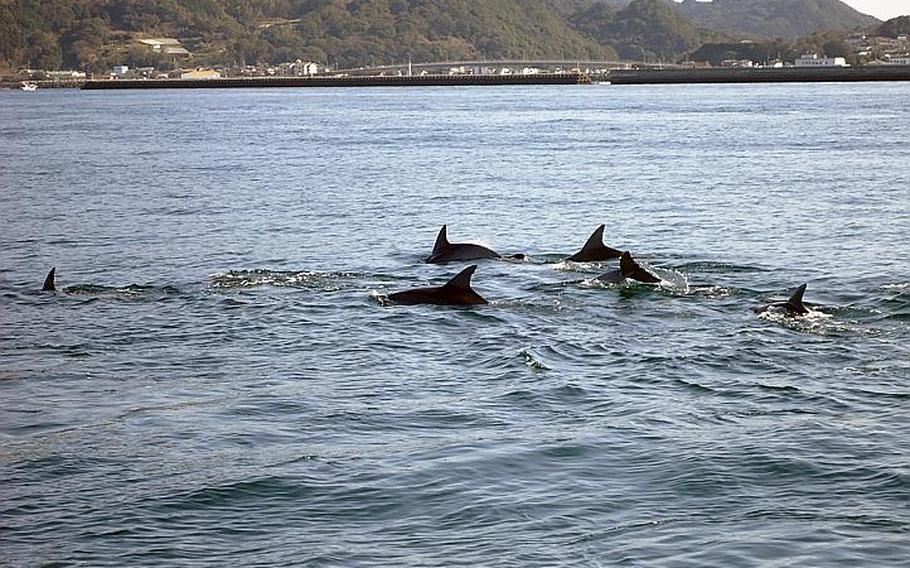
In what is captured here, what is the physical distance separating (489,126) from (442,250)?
71607 millimetres

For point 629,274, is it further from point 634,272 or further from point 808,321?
point 808,321

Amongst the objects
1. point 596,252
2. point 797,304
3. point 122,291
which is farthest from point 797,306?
point 122,291

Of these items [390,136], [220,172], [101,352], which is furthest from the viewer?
[390,136]

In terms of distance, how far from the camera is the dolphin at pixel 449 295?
73.2 feet

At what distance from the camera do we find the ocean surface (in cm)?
1177

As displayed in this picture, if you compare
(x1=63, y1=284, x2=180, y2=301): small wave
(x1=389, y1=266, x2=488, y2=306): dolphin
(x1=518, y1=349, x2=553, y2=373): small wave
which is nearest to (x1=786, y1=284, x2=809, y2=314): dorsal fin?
(x1=518, y1=349, x2=553, y2=373): small wave

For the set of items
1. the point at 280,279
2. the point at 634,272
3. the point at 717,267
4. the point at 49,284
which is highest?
the point at 634,272

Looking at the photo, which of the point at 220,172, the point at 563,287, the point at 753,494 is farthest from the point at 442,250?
the point at 220,172

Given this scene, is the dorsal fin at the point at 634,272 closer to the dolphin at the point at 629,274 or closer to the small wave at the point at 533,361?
the dolphin at the point at 629,274

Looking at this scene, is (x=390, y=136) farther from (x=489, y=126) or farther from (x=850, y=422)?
(x=850, y=422)

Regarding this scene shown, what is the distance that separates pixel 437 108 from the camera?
146m

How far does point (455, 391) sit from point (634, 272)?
7.94m

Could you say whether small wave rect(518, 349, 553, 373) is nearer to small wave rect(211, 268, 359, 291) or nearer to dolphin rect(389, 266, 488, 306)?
dolphin rect(389, 266, 488, 306)

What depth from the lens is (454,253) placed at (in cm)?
2825
